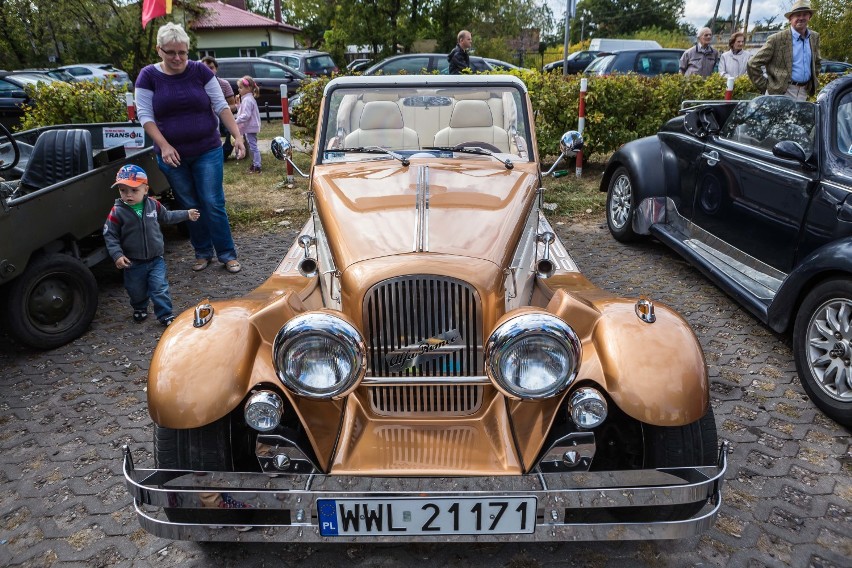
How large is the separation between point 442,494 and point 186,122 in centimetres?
406

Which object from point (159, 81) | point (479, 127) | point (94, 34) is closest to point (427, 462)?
point (479, 127)

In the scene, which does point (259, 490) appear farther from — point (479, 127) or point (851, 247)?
point (851, 247)

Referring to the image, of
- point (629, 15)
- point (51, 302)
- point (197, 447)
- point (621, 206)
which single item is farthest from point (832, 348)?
point (629, 15)

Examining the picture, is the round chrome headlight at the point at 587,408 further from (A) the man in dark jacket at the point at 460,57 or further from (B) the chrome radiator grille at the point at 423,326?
(A) the man in dark jacket at the point at 460,57

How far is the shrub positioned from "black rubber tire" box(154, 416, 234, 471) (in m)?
7.86

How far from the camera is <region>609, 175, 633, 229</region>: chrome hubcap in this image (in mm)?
6000

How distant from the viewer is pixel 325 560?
2.43 m

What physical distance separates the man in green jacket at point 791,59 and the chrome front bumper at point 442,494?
21.1 feet

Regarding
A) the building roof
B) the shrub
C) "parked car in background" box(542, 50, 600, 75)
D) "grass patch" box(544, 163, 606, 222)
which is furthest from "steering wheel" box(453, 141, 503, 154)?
the building roof

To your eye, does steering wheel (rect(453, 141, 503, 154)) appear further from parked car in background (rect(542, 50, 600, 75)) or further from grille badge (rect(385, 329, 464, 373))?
parked car in background (rect(542, 50, 600, 75))

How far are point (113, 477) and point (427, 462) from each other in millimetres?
1745

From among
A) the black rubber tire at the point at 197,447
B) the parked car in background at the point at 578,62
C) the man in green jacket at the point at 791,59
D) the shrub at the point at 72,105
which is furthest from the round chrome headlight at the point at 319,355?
the parked car in background at the point at 578,62

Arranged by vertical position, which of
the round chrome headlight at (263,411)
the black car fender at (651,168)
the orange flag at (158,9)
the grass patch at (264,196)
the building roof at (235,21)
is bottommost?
the grass patch at (264,196)

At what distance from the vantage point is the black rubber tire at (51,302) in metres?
4.03
